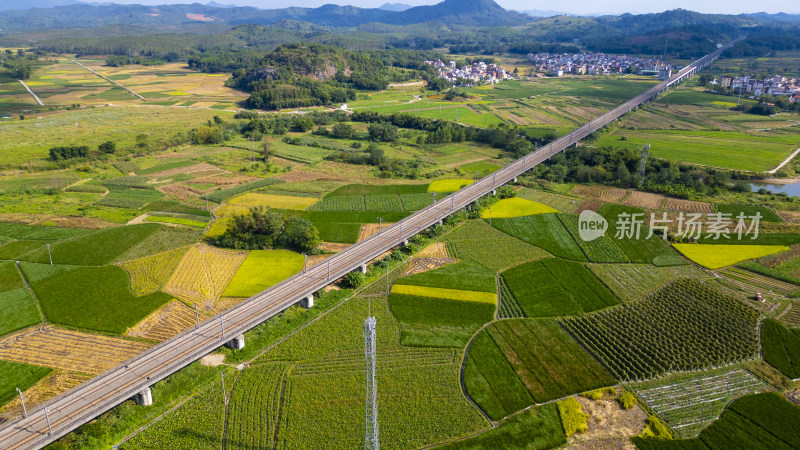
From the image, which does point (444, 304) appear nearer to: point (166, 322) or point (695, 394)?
point (695, 394)

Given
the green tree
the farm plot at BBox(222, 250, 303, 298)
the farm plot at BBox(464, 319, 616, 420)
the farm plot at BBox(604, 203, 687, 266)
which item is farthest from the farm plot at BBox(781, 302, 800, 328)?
the green tree

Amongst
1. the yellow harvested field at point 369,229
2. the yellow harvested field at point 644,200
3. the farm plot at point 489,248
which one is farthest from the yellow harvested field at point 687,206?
the yellow harvested field at point 369,229

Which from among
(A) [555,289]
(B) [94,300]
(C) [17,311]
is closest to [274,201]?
(B) [94,300]

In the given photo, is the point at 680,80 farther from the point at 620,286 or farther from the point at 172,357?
the point at 172,357

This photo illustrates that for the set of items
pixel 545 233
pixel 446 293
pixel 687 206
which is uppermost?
pixel 687 206

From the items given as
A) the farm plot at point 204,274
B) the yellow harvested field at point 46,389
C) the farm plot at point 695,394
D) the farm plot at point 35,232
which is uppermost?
the farm plot at point 35,232

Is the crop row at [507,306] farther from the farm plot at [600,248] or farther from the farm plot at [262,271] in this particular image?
the farm plot at [262,271]

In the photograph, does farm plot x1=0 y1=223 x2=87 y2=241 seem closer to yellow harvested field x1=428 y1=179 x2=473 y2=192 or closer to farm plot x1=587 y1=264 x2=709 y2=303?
yellow harvested field x1=428 y1=179 x2=473 y2=192
